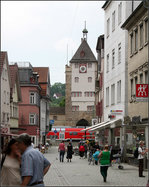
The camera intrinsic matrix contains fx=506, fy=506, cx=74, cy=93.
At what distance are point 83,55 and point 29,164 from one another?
115 meters

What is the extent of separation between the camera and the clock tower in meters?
116

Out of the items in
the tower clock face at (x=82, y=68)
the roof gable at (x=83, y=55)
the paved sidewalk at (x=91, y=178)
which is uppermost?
the roof gable at (x=83, y=55)

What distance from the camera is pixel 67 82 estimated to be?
387ft

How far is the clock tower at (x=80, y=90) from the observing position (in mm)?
115812

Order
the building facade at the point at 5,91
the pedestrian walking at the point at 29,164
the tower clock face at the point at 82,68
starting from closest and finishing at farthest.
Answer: the pedestrian walking at the point at 29,164, the building facade at the point at 5,91, the tower clock face at the point at 82,68

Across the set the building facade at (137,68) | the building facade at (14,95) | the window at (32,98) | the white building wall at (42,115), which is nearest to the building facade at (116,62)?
the building facade at (137,68)

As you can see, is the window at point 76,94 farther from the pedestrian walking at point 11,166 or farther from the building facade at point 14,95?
the pedestrian walking at point 11,166

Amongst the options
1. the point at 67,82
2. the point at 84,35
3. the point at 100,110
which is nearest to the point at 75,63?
the point at 67,82

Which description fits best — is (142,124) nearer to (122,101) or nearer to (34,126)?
(122,101)

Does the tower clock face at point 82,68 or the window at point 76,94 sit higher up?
the tower clock face at point 82,68

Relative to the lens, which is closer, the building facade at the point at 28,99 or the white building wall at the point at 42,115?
the building facade at the point at 28,99

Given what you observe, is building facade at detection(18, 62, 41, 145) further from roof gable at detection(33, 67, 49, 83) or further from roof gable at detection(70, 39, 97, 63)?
roof gable at detection(70, 39, 97, 63)

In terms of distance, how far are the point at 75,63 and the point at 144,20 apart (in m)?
89.6

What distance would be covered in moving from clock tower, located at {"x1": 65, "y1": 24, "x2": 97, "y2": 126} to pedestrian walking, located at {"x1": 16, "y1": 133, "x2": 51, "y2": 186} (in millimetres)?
108352
